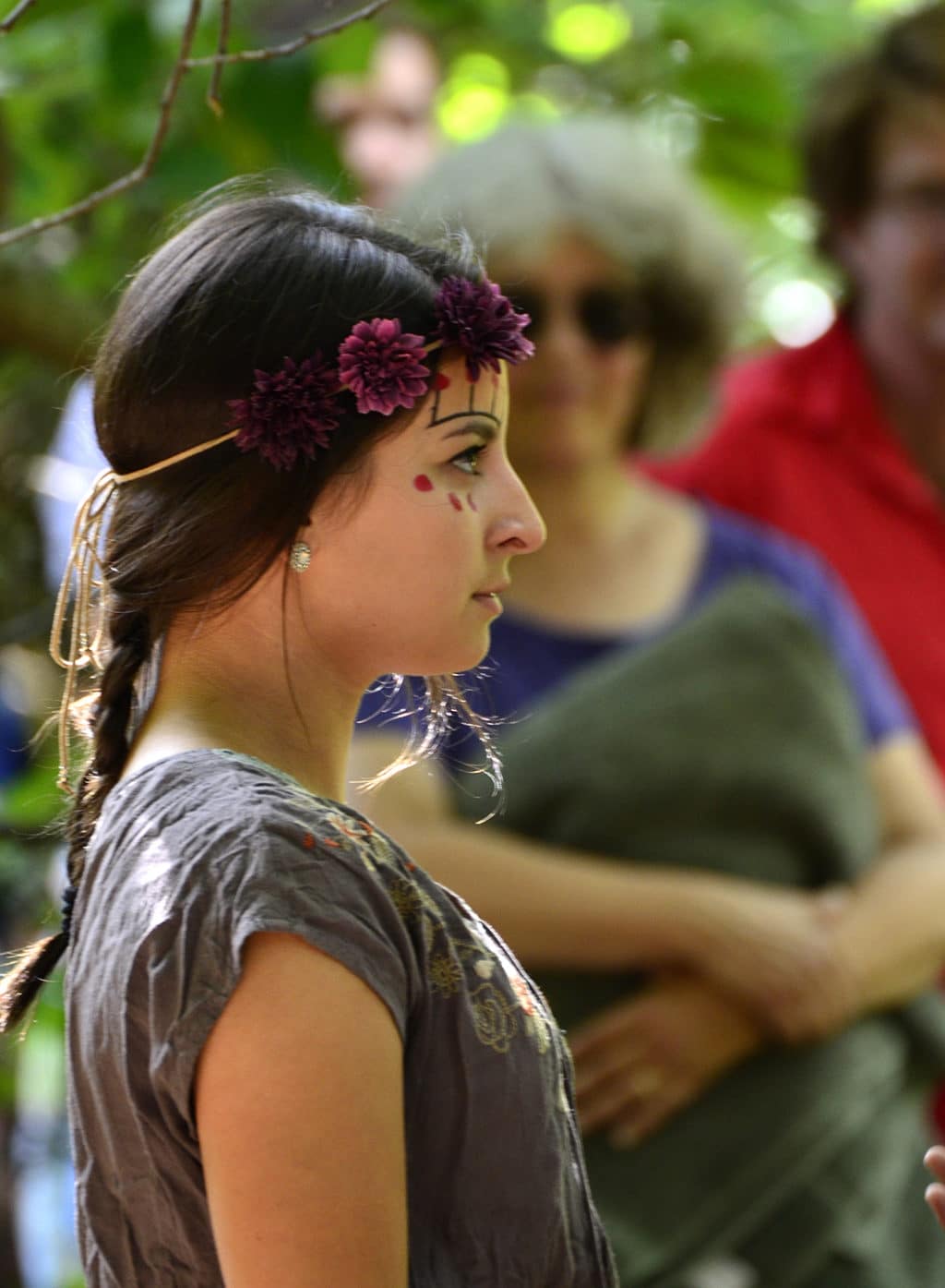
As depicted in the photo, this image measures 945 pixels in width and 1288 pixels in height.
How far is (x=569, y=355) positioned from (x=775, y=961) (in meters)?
0.65

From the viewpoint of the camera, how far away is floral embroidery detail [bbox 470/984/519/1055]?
71 centimetres

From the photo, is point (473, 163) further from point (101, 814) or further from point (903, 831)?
point (101, 814)

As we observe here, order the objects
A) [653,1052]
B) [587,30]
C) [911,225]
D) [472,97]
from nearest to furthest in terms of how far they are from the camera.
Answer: [653,1052], [911,225], [587,30], [472,97]

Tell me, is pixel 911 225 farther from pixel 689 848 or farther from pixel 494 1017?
pixel 494 1017

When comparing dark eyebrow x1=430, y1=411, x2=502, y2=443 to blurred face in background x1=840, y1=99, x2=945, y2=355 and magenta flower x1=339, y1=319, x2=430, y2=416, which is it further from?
blurred face in background x1=840, y1=99, x2=945, y2=355

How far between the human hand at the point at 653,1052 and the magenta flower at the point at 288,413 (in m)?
0.81

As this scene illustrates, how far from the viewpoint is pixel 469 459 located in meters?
0.75

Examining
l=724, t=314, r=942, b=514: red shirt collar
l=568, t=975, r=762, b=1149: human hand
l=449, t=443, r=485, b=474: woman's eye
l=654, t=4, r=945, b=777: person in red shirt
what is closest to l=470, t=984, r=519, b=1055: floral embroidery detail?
l=449, t=443, r=485, b=474: woman's eye

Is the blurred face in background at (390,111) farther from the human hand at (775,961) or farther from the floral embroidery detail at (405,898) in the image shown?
the floral embroidery detail at (405,898)

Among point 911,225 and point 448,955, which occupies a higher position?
point 911,225

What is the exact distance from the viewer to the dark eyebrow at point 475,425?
74 cm

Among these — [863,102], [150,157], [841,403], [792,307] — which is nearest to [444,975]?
[150,157]

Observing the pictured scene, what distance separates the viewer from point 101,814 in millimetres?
746

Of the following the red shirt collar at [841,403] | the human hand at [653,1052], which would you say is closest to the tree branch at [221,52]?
the human hand at [653,1052]
